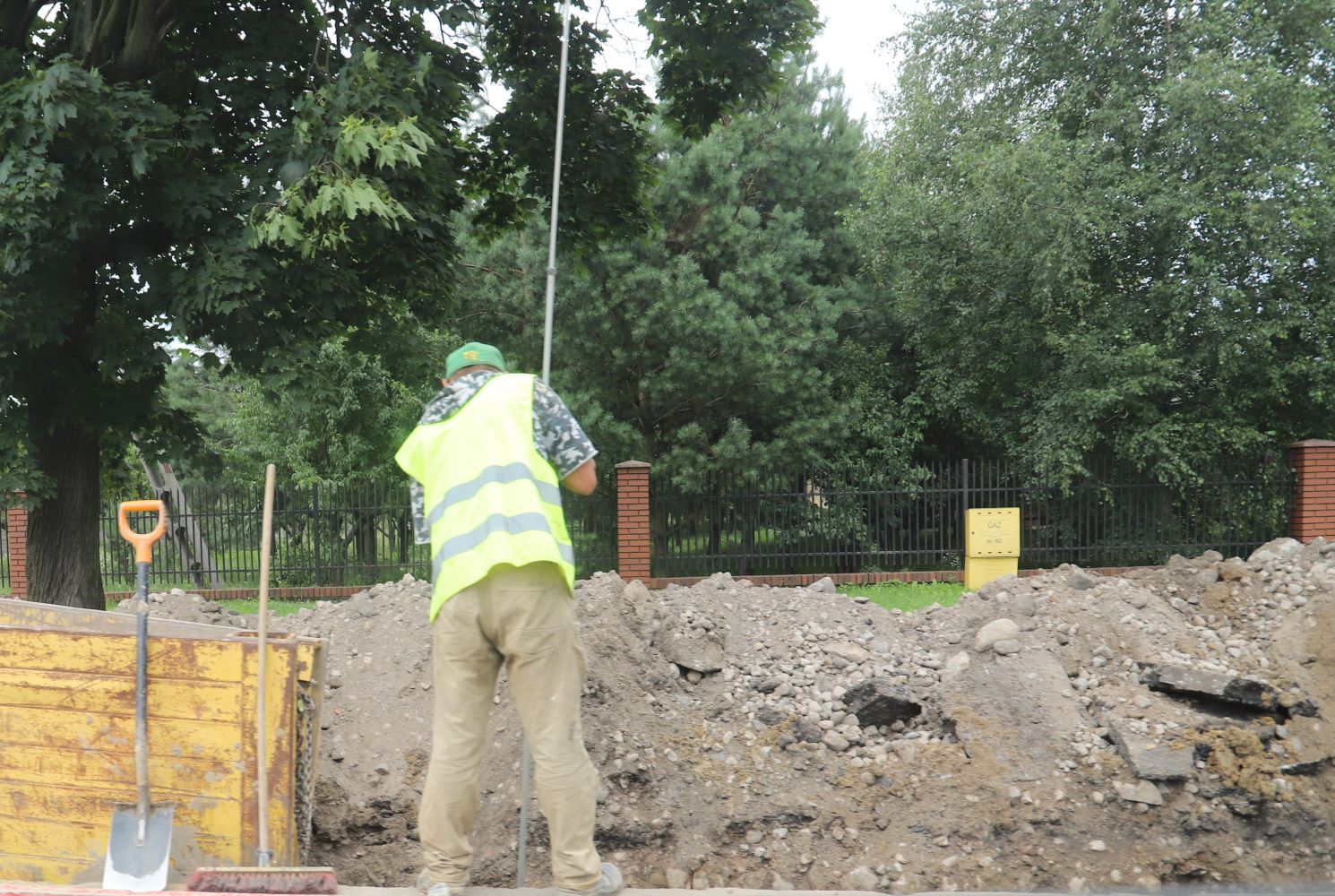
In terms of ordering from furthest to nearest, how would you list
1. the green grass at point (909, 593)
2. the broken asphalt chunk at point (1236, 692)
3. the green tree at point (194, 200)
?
the green grass at point (909, 593) < the green tree at point (194, 200) < the broken asphalt chunk at point (1236, 692)

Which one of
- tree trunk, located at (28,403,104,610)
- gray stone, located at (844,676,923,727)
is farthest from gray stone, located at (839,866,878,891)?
tree trunk, located at (28,403,104,610)

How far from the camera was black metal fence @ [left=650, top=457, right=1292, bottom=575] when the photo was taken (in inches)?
584

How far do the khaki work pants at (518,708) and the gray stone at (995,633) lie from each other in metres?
3.65

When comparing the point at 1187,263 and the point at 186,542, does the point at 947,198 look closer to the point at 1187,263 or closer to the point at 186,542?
the point at 1187,263

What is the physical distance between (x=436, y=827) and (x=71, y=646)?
1601 mm

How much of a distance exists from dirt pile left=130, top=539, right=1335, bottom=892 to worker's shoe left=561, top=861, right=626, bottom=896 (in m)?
1.31

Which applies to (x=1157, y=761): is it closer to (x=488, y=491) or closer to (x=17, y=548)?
(x=488, y=491)

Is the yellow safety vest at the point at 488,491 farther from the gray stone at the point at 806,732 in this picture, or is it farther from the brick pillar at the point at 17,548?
the brick pillar at the point at 17,548

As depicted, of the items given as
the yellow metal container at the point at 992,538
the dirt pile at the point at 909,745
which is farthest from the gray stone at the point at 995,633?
the yellow metal container at the point at 992,538

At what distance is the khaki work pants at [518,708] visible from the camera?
3.30 meters

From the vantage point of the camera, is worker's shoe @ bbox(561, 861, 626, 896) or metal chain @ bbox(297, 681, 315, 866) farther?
metal chain @ bbox(297, 681, 315, 866)

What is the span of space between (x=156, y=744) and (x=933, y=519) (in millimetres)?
12936

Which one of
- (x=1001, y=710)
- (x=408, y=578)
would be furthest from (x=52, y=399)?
(x=1001, y=710)

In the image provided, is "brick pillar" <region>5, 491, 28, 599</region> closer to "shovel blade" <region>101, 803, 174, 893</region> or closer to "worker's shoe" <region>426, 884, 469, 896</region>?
"shovel blade" <region>101, 803, 174, 893</region>
